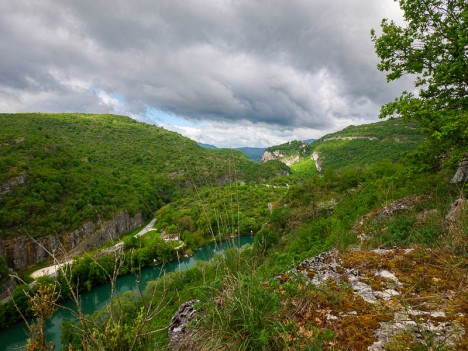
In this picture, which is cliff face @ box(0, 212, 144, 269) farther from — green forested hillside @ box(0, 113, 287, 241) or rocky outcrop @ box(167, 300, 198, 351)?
rocky outcrop @ box(167, 300, 198, 351)

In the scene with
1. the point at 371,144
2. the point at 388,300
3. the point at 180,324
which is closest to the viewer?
the point at 388,300

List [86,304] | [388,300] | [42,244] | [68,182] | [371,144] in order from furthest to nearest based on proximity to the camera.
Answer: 1. [371,144]
2. [68,182]
3. [42,244]
4. [86,304]
5. [388,300]

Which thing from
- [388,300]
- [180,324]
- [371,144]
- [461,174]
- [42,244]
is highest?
[371,144]

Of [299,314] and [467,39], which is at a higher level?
[467,39]

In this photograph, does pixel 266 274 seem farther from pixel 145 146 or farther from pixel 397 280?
pixel 145 146

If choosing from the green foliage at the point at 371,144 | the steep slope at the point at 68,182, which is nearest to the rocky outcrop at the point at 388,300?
the steep slope at the point at 68,182

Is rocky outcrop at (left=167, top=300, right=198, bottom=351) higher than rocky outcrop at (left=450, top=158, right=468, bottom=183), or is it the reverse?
rocky outcrop at (left=450, top=158, right=468, bottom=183)

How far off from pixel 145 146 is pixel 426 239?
412 feet

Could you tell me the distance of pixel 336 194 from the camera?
91.9ft

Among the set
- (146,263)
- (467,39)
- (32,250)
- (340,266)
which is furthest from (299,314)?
(32,250)

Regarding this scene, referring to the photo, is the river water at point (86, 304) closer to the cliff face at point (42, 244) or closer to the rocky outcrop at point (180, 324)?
the cliff face at point (42, 244)

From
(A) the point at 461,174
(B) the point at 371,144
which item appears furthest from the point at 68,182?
(B) the point at 371,144

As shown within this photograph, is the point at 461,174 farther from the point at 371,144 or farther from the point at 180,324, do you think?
the point at 371,144

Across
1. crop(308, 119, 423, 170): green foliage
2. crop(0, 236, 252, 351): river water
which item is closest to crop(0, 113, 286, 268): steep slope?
crop(0, 236, 252, 351): river water
